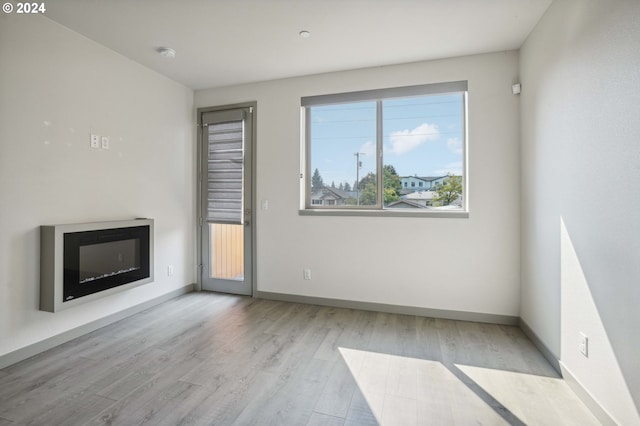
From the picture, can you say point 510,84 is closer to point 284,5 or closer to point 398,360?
point 284,5

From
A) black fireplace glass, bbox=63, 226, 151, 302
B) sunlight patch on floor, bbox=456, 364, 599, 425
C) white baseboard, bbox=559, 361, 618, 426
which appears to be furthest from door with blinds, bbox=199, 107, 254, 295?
white baseboard, bbox=559, 361, 618, 426

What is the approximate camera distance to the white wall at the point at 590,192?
1.44m

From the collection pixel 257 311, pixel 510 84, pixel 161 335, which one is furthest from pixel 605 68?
pixel 161 335

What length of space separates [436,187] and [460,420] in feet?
6.98

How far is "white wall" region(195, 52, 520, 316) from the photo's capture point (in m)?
2.94

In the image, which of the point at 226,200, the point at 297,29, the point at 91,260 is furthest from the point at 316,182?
the point at 91,260

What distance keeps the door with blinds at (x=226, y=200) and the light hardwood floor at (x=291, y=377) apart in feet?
3.12

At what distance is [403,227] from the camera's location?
3.22m

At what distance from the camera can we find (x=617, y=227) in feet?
4.97

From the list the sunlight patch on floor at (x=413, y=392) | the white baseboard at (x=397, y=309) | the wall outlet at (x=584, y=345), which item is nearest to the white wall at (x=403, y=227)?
the white baseboard at (x=397, y=309)

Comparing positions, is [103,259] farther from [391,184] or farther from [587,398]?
[587,398]

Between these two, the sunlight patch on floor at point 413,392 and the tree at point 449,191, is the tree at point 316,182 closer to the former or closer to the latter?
the tree at point 449,191

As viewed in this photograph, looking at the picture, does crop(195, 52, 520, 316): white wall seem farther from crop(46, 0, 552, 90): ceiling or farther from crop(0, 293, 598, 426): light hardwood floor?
crop(0, 293, 598, 426): light hardwood floor

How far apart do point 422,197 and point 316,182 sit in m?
1.19
